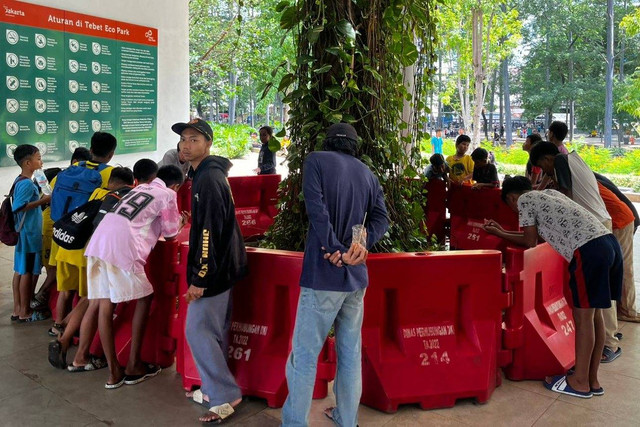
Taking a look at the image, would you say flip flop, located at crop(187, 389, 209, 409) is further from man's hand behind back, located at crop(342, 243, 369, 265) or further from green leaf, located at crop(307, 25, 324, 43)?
green leaf, located at crop(307, 25, 324, 43)

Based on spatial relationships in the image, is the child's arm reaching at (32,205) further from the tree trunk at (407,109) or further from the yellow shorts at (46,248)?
the tree trunk at (407,109)

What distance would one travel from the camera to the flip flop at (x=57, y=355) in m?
4.47

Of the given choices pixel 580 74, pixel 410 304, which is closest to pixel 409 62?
pixel 410 304

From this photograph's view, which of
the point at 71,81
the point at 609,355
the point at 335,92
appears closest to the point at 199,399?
the point at 335,92

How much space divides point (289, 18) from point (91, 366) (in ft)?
9.91

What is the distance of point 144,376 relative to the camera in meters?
4.35

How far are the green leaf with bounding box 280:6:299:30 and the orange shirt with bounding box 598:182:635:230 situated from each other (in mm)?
3180

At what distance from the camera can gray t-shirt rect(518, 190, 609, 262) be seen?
4.09 m

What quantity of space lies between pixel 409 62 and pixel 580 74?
41429mm

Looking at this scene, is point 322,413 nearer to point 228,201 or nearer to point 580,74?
point 228,201

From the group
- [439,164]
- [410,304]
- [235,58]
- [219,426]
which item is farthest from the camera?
[235,58]

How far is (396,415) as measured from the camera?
3.84 meters

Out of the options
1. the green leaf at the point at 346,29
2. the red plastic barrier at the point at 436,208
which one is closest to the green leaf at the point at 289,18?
the green leaf at the point at 346,29

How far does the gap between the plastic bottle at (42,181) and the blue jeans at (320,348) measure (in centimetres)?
350
